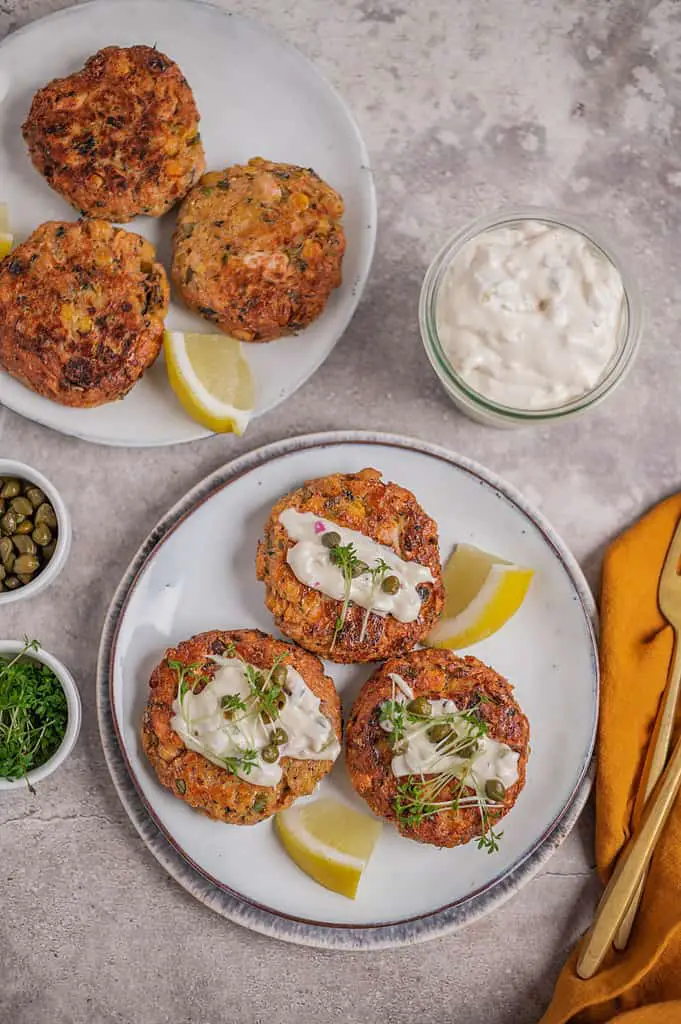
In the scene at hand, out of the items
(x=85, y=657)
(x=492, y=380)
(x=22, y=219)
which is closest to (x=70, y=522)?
(x=85, y=657)

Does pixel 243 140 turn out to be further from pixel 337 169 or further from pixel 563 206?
pixel 563 206

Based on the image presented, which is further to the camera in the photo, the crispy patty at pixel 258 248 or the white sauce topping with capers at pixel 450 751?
the crispy patty at pixel 258 248

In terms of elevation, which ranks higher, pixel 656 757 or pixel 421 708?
pixel 421 708

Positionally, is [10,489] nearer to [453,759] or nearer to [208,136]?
[208,136]

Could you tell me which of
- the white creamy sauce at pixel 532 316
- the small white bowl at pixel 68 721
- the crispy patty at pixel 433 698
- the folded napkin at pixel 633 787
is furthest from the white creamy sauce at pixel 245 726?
the white creamy sauce at pixel 532 316

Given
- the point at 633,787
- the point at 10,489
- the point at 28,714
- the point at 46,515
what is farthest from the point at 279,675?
the point at 633,787

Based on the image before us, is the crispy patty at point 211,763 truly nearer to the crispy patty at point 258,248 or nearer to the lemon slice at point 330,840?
the lemon slice at point 330,840

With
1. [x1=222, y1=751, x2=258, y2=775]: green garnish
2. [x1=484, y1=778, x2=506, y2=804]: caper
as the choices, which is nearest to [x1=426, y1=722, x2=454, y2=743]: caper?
[x1=484, y1=778, x2=506, y2=804]: caper
